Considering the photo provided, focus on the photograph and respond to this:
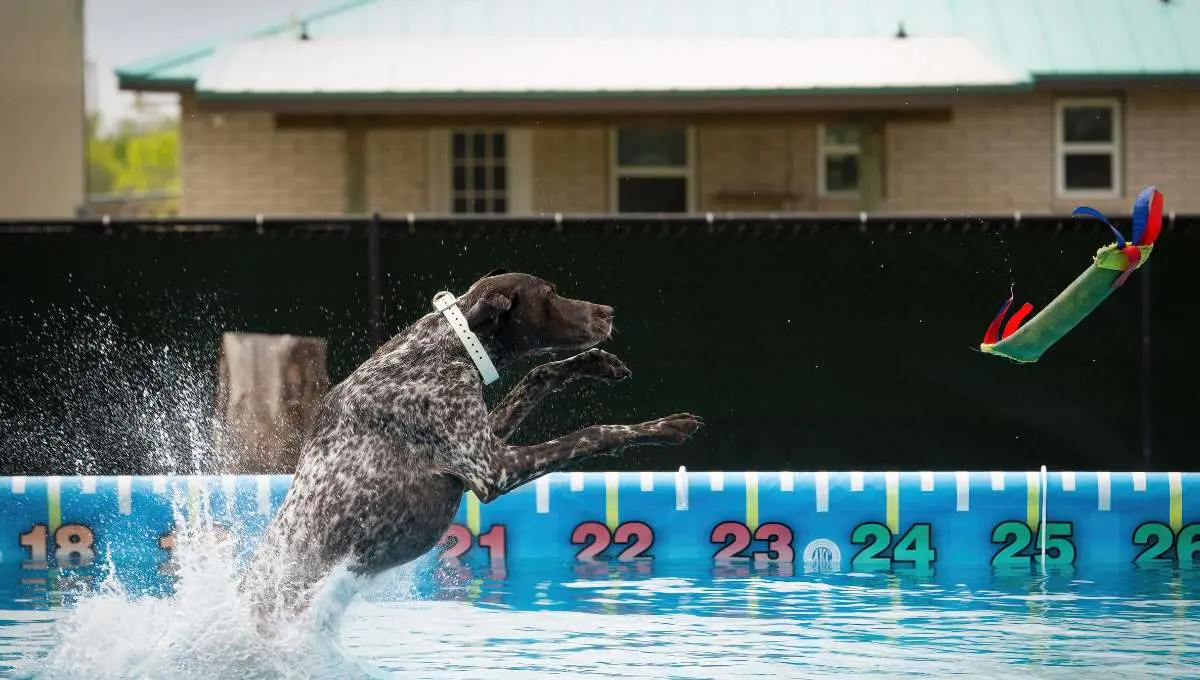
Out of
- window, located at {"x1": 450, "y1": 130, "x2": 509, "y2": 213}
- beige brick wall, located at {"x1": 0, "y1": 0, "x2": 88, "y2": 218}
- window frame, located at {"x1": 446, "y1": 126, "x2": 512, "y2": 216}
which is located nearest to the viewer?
beige brick wall, located at {"x1": 0, "y1": 0, "x2": 88, "y2": 218}

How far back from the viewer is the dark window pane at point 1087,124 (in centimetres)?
1998

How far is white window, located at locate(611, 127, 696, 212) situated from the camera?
19.8 meters

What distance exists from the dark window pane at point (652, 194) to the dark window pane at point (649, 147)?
0.65 feet

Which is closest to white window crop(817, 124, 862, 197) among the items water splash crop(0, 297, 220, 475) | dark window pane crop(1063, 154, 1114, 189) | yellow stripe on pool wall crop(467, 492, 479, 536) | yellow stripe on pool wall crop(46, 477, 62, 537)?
dark window pane crop(1063, 154, 1114, 189)

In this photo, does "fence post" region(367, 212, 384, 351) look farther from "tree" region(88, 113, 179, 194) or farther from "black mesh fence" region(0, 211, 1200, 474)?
"tree" region(88, 113, 179, 194)

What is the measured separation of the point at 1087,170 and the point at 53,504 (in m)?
14.6

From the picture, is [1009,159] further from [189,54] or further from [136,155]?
[136,155]

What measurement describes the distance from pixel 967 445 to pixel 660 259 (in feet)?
6.61

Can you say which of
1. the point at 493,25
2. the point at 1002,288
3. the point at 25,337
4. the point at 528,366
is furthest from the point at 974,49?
the point at 25,337

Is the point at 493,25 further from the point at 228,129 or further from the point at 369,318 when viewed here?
the point at 369,318

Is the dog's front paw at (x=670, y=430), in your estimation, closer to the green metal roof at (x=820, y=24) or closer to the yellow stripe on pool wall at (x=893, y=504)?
the yellow stripe on pool wall at (x=893, y=504)

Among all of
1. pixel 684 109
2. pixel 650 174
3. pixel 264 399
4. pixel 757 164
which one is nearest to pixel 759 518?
pixel 264 399

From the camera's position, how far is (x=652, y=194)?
19.9 metres

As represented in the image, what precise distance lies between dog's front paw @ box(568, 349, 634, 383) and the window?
1397 centimetres
